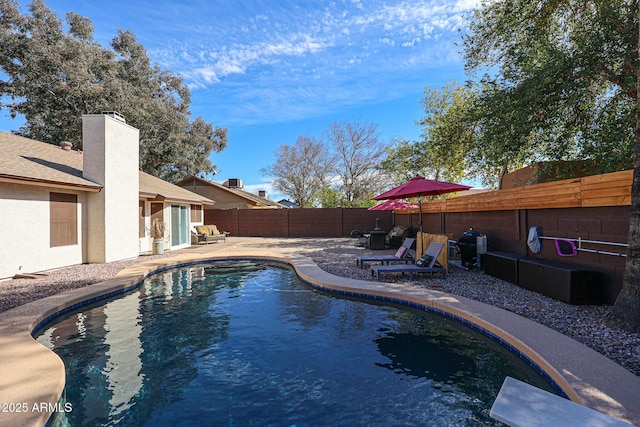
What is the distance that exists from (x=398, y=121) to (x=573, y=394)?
27092mm

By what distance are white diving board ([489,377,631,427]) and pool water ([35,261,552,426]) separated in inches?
41.6

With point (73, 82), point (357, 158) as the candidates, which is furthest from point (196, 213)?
point (357, 158)

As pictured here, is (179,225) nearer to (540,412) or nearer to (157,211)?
(157,211)

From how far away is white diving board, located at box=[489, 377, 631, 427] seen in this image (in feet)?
6.41

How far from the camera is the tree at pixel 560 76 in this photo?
8133 millimetres

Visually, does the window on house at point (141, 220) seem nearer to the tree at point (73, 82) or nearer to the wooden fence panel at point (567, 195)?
the tree at point (73, 82)

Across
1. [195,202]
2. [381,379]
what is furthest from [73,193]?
[381,379]

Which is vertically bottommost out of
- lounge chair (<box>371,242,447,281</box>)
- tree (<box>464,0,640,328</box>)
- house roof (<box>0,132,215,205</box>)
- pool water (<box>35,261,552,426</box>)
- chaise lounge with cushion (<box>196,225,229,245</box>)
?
pool water (<box>35,261,552,426</box>)

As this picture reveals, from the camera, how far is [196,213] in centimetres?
1970

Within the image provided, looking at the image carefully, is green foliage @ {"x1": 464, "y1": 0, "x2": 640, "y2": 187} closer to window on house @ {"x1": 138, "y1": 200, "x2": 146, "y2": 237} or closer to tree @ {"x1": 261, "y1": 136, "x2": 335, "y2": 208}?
window on house @ {"x1": 138, "y1": 200, "x2": 146, "y2": 237}

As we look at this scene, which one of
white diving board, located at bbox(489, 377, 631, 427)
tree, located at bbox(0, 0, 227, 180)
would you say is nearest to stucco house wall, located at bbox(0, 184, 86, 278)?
white diving board, located at bbox(489, 377, 631, 427)

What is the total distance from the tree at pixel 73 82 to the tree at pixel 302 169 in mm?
10510

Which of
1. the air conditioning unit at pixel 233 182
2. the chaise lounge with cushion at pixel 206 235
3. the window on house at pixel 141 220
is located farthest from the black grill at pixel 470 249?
the air conditioning unit at pixel 233 182

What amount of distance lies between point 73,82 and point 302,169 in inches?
790
